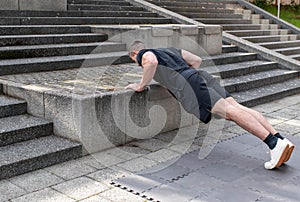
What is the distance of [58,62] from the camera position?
7012 mm

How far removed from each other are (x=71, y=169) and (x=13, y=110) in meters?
1.25

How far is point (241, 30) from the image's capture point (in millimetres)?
13102

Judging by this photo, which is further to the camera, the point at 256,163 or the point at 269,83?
the point at 269,83

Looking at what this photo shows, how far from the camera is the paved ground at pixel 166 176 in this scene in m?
4.03

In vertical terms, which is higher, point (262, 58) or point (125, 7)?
point (125, 7)

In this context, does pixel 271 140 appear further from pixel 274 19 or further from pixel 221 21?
pixel 274 19

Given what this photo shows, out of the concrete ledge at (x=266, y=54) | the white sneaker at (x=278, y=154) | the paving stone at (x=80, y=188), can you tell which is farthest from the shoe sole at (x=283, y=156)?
the concrete ledge at (x=266, y=54)

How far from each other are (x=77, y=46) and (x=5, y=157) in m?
3.80

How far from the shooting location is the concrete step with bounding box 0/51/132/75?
644 cm

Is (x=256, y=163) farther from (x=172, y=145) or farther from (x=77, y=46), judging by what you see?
(x=77, y=46)

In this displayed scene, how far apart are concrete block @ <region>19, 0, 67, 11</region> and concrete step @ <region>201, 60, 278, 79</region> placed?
12.8 feet

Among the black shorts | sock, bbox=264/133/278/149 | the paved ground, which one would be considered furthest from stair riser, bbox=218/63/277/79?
sock, bbox=264/133/278/149

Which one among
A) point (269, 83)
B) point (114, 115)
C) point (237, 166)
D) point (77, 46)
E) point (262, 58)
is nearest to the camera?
point (237, 166)

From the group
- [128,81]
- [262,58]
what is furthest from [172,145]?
[262,58]
